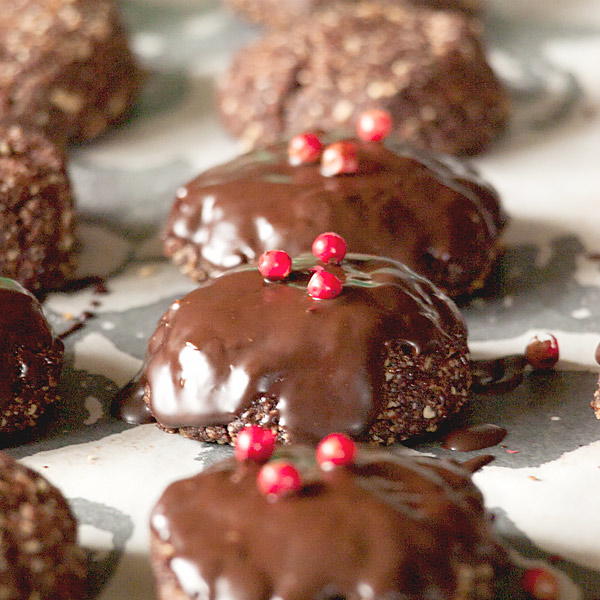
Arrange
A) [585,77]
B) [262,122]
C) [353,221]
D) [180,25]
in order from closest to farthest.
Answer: [353,221]
[262,122]
[585,77]
[180,25]

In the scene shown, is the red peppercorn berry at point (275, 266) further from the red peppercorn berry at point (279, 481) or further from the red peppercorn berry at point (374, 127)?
the red peppercorn berry at point (374, 127)

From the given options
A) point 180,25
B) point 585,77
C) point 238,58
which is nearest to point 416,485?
point 238,58

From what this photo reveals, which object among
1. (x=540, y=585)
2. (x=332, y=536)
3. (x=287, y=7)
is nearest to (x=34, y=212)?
(x=332, y=536)

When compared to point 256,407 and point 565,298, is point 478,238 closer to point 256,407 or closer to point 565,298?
point 565,298

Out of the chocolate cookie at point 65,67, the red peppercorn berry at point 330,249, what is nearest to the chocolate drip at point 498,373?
the red peppercorn berry at point 330,249

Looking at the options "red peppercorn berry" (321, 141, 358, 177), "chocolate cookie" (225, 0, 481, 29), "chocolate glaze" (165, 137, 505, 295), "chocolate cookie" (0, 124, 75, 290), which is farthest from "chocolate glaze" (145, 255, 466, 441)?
"chocolate cookie" (225, 0, 481, 29)

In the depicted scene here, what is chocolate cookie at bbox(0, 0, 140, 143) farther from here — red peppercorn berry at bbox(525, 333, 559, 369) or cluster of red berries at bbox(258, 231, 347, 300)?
red peppercorn berry at bbox(525, 333, 559, 369)

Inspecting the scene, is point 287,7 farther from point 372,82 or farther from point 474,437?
point 474,437
